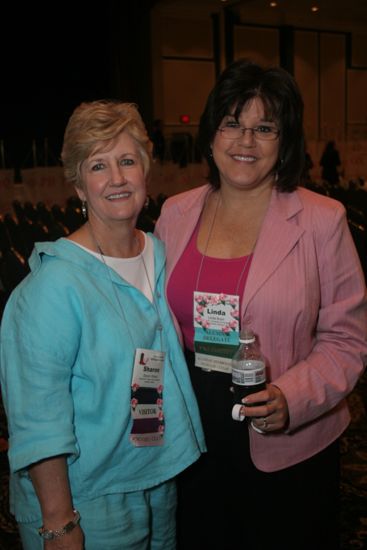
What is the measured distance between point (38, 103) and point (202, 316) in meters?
14.9

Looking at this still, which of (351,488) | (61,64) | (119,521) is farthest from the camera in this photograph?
(61,64)

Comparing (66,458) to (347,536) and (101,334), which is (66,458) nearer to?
(101,334)

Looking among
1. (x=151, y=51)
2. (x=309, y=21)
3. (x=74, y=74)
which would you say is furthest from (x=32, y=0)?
(x=309, y=21)

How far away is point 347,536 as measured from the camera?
2873mm

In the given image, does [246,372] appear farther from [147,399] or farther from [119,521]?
[119,521]

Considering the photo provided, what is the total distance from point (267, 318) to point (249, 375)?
0.28 m

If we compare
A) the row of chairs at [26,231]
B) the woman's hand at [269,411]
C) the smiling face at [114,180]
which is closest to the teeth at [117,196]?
the smiling face at [114,180]

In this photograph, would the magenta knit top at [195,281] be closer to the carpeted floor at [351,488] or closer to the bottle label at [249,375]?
the bottle label at [249,375]

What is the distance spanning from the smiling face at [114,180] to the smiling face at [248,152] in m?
0.35

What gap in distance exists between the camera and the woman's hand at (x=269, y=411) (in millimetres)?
1680

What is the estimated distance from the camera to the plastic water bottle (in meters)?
1.62

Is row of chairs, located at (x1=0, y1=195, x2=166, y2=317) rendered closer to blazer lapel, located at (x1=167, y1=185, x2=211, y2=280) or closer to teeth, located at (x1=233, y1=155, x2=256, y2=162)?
blazer lapel, located at (x1=167, y1=185, x2=211, y2=280)

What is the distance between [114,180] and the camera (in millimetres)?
1727

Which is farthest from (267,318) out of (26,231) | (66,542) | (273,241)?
(26,231)
